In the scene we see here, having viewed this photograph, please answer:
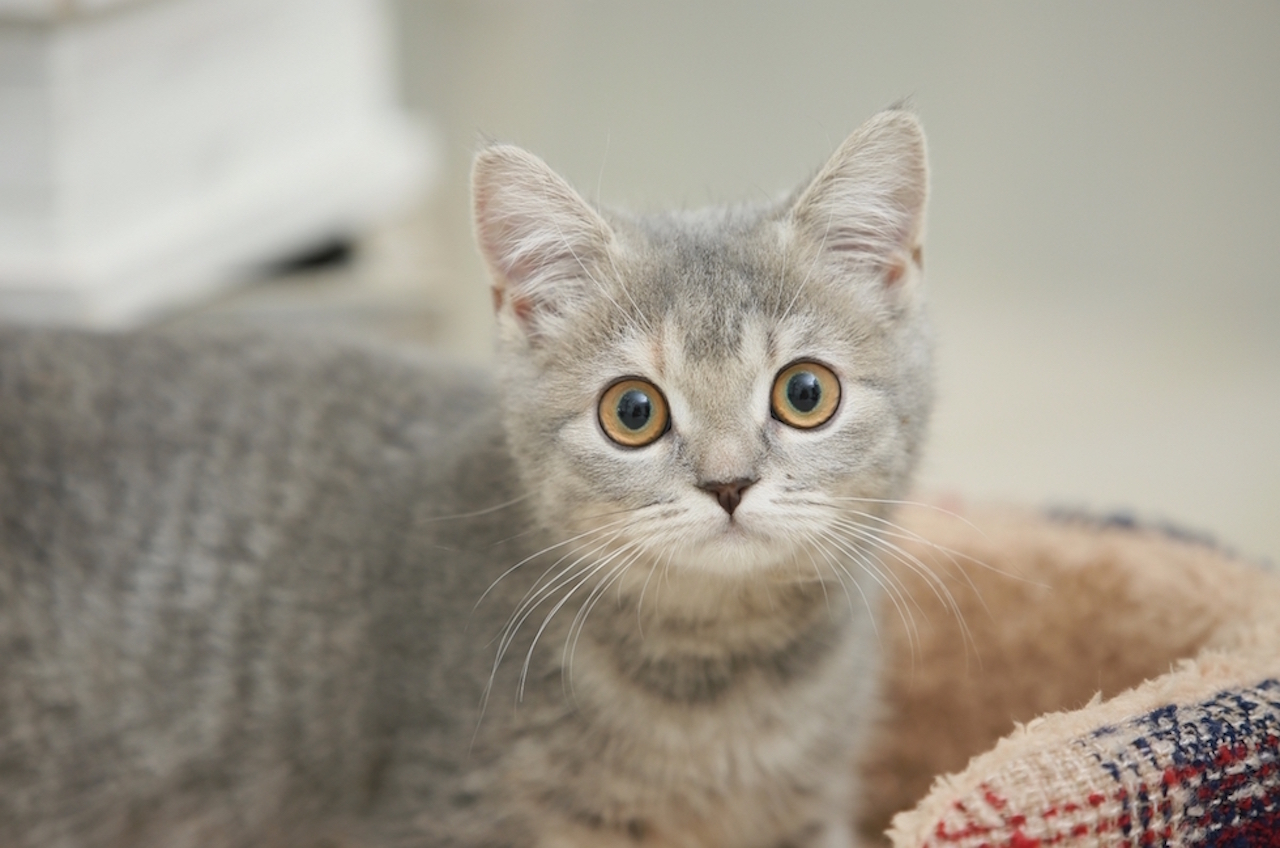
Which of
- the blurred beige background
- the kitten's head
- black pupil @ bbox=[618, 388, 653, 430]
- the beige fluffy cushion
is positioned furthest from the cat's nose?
the blurred beige background

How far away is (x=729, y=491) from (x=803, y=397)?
142mm

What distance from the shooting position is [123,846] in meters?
1.51

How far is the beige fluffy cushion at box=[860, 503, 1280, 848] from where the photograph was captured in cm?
106

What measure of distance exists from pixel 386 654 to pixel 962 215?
6.67ft

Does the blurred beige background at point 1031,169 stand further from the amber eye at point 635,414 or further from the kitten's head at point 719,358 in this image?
the amber eye at point 635,414

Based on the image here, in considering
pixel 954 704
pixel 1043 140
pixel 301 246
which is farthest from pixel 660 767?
pixel 1043 140

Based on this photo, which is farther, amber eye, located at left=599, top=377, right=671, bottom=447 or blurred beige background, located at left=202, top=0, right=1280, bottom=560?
blurred beige background, located at left=202, top=0, right=1280, bottom=560

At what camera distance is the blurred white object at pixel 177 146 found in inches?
77.2

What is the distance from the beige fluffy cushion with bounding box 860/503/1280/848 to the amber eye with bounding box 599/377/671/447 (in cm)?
29

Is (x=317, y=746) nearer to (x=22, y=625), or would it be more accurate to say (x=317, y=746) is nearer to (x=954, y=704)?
(x=22, y=625)

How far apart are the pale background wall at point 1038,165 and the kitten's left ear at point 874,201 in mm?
1219

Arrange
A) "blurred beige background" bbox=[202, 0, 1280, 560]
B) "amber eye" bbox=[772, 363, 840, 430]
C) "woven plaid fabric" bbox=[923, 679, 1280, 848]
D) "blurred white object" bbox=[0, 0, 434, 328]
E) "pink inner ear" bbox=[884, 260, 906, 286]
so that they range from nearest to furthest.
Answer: "woven plaid fabric" bbox=[923, 679, 1280, 848] < "amber eye" bbox=[772, 363, 840, 430] < "pink inner ear" bbox=[884, 260, 906, 286] < "blurred white object" bbox=[0, 0, 434, 328] < "blurred beige background" bbox=[202, 0, 1280, 560]

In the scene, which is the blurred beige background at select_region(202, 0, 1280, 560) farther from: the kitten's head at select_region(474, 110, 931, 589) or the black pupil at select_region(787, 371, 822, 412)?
the black pupil at select_region(787, 371, 822, 412)

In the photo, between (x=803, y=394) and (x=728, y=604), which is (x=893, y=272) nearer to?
(x=803, y=394)
